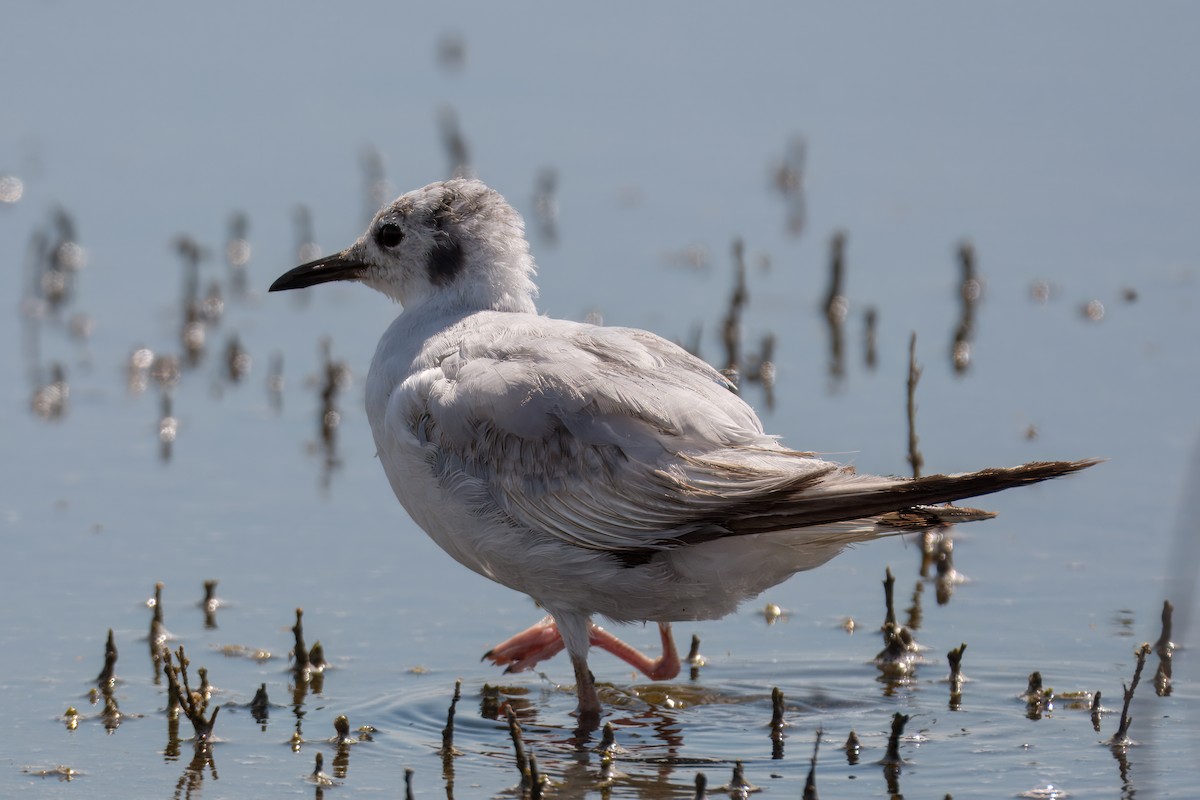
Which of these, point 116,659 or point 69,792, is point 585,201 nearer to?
point 116,659

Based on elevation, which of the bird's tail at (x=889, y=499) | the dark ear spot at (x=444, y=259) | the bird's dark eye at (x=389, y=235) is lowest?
the bird's tail at (x=889, y=499)

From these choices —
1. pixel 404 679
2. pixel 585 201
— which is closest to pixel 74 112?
pixel 585 201

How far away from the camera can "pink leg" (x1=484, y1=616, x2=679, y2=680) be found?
7742mm

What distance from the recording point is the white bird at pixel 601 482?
670 centimetres

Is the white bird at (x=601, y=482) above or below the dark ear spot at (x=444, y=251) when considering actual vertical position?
below

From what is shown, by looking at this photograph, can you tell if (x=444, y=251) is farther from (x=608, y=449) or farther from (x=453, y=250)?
(x=608, y=449)

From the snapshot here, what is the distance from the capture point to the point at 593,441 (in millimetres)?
6984

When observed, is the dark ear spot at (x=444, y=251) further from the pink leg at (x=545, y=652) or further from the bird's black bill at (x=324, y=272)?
the pink leg at (x=545, y=652)

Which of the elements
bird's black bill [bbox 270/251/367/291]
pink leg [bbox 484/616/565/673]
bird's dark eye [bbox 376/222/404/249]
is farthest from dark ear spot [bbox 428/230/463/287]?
pink leg [bbox 484/616/565/673]

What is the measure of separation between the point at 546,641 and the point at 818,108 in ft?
25.6

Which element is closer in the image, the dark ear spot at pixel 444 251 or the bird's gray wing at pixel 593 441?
the bird's gray wing at pixel 593 441

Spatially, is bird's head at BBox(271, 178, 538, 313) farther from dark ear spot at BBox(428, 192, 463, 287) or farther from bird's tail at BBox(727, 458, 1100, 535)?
bird's tail at BBox(727, 458, 1100, 535)

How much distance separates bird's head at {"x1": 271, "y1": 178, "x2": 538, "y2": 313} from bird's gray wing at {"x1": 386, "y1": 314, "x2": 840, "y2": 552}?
84 centimetres

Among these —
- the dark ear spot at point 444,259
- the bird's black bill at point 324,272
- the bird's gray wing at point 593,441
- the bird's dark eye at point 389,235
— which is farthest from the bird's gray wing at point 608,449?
the bird's black bill at point 324,272
